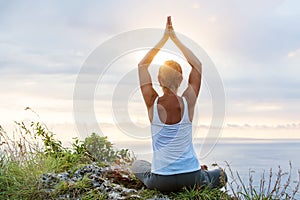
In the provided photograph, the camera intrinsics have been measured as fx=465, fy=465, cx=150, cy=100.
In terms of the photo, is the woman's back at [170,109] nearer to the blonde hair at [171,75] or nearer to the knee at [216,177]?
the blonde hair at [171,75]

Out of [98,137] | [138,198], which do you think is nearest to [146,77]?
[138,198]

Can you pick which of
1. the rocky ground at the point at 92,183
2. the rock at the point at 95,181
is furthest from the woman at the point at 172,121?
the rock at the point at 95,181

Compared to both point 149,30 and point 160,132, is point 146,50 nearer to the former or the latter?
point 149,30

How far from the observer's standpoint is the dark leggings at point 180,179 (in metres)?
5.64

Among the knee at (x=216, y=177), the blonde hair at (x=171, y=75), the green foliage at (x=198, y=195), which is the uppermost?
the blonde hair at (x=171, y=75)

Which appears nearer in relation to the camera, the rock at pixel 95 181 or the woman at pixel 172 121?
the woman at pixel 172 121

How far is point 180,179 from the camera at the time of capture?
562 centimetres

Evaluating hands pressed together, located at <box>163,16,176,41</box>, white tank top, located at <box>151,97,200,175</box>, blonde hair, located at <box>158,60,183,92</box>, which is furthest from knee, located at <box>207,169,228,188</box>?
hands pressed together, located at <box>163,16,176,41</box>

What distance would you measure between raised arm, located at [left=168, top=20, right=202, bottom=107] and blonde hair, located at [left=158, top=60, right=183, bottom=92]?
0.15m

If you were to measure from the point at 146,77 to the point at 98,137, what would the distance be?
2484mm

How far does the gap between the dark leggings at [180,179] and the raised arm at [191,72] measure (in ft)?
2.94

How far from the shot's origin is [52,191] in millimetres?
5883

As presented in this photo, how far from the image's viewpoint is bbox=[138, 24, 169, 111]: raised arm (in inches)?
217

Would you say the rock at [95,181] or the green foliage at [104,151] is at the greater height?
the green foliage at [104,151]
